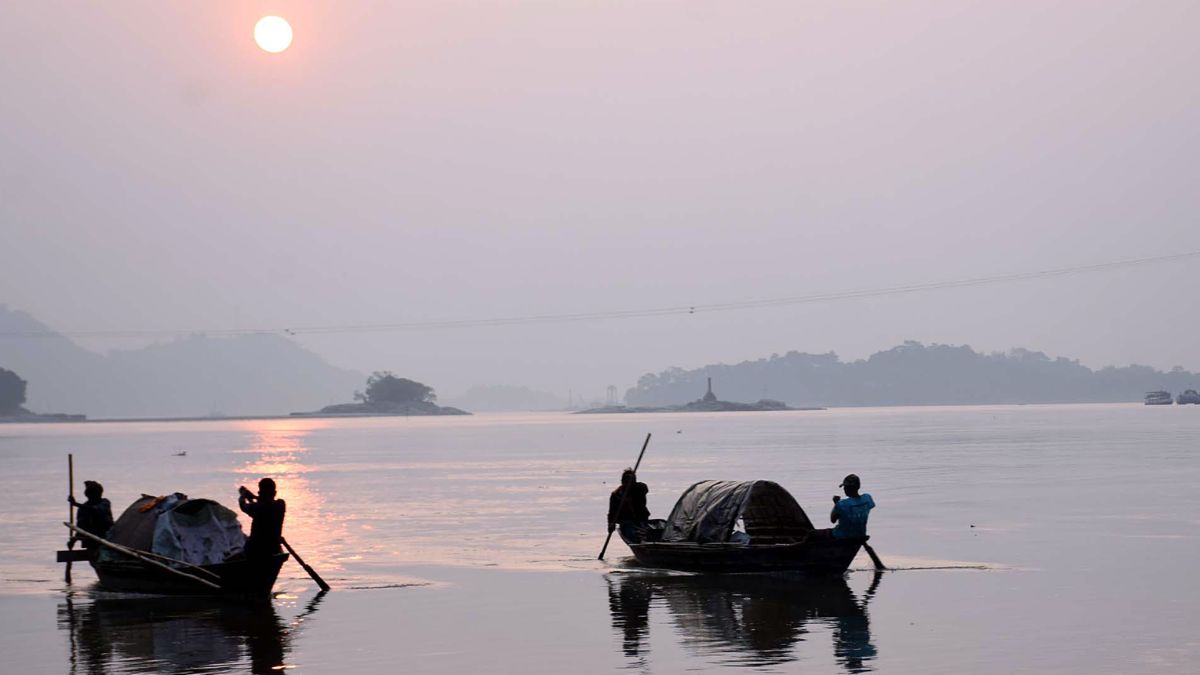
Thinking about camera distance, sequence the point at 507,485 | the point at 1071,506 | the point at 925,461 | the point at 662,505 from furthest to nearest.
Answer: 1. the point at 925,461
2. the point at 507,485
3. the point at 662,505
4. the point at 1071,506

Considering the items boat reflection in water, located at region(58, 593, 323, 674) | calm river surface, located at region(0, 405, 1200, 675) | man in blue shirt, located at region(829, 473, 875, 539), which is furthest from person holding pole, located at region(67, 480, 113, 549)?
man in blue shirt, located at region(829, 473, 875, 539)

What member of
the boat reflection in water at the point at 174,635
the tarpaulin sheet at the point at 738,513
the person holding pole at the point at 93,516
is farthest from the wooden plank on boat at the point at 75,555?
the tarpaulin sheet at the point at 738,513

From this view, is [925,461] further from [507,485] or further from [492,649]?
[492,649]

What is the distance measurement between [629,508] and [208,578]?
34.1 feet

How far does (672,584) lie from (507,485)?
42003 millimetres

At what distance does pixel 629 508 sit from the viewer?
34.0m

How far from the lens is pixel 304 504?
192 ft

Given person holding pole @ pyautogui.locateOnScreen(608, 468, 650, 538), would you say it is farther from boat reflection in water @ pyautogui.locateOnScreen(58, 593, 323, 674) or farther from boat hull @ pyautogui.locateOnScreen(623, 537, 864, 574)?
boat reflection in water @ pyautogui.locateOnScreen(58, 593, 323, 674)

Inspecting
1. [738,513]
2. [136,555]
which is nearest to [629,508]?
[738,513]

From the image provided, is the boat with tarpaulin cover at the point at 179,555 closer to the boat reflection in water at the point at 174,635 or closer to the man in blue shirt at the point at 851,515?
the boat reflection in water at the point at 174,635

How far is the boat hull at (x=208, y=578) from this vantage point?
27.3m

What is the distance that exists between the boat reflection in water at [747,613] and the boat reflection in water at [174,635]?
18.8ft

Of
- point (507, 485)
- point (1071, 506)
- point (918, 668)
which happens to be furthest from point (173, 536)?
point (507, 485)

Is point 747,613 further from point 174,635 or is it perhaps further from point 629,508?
point 174,635
